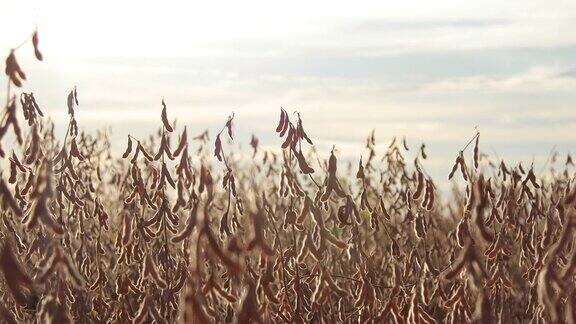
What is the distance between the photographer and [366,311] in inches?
123

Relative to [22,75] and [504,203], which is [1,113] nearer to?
[22,75]

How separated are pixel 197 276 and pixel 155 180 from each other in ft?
5.45

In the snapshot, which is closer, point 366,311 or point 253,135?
point 366,311

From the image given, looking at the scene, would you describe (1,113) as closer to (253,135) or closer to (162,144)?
(162,144)

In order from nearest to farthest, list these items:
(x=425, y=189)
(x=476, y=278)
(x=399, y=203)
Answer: (x=476, y=278) → (x=425, y=189) → (x=399, y=203)

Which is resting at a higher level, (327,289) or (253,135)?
(253,135)

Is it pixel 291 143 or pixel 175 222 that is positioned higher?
pixel 291 143

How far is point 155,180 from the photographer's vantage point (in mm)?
3201

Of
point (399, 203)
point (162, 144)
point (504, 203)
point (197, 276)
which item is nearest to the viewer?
point (197, 276)

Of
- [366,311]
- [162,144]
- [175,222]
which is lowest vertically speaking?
[366,311]

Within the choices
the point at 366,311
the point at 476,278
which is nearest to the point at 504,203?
the point at 366,311

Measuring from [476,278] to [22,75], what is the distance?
1193 millimetres

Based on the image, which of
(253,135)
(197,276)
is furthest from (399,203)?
(197,276)

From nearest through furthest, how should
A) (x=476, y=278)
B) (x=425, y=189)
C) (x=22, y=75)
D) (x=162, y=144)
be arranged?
(x=476, y=278)
(x=22, y=75)
(x=162, y=144)
(x=425, y=189)
